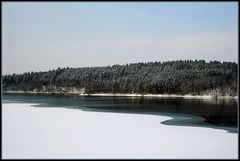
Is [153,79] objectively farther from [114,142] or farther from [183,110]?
[114,142]

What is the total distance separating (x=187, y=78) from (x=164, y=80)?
8.40 meters

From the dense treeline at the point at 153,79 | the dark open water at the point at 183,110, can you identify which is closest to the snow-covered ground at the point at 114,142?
the dark open water at the point at 183,110

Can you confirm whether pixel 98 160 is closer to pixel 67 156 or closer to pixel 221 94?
pixel 67 156

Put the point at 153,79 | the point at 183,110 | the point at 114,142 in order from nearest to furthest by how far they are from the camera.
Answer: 1. the point at 114,142
2. the point at 183,110
3. the point at 153,79

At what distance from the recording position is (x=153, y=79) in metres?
141

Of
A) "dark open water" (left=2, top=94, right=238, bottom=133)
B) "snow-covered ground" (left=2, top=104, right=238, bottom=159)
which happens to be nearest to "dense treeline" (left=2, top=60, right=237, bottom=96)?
"dark open water" (left=2, top=94, right=238, bottom=133)

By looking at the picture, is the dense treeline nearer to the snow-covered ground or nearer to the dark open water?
the dark open water

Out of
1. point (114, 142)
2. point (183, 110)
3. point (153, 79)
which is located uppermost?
point (153, 79)

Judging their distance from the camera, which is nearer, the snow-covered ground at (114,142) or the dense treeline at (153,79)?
the snow-covered ground at (114,142)

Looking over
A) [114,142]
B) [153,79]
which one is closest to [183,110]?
[114,142]

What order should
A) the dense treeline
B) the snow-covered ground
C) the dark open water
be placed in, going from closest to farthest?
the snow-covered ground, the dark open water, the dense treeline

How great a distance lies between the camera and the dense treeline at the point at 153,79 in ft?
398

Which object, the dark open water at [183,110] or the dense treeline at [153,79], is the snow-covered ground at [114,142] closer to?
the dark open water at [183,110]

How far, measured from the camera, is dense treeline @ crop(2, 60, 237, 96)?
12125 cm
